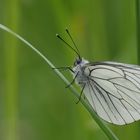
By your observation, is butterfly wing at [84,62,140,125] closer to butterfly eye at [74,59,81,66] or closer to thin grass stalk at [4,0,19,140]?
butterfly eye at [74,59,81,66]

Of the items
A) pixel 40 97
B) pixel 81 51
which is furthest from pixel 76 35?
pixel 40 97

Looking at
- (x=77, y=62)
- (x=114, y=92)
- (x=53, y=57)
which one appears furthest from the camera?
(x=53, y=57)

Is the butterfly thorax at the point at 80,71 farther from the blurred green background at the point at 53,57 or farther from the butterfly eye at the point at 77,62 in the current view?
the blurred green background at the point at 53,57

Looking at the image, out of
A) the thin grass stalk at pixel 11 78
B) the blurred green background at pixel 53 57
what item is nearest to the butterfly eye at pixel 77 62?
the blurred green background at pixel 53 57

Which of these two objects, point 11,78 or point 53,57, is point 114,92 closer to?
point 11,78

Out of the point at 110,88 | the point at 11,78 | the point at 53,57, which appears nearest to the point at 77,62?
the point at 110,88

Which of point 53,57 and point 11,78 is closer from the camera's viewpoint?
point 11,78

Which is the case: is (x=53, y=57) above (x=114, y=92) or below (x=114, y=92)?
above
